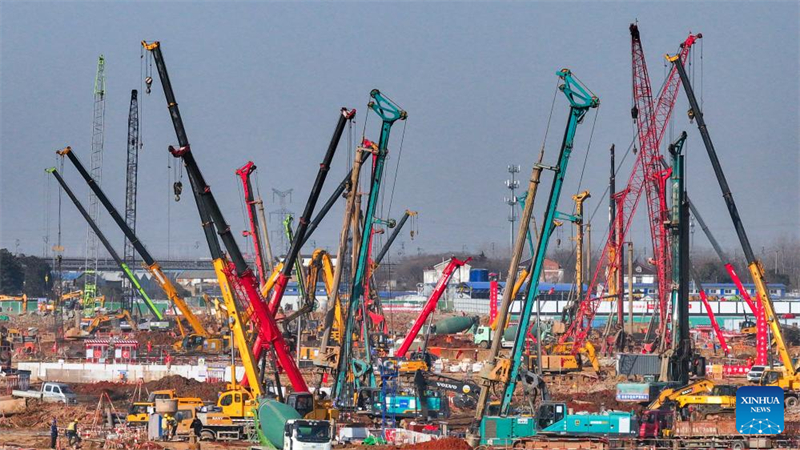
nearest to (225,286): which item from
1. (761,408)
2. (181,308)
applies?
(761,408)

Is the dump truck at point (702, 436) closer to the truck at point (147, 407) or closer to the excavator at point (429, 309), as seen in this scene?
the truck at point (147, 407)

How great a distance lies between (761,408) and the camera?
106ft

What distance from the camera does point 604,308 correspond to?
121688mm

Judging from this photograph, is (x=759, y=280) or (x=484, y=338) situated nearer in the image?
(x=759, y=280)

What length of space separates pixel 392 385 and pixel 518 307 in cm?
6963

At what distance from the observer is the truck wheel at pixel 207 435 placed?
133 ft

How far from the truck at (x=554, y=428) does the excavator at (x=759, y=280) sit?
48.4 feet

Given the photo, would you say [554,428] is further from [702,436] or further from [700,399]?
[700,399]

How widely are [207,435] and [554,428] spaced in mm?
10787

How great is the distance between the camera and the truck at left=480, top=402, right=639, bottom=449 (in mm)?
37250

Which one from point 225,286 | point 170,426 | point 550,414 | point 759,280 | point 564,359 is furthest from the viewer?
point 564,359

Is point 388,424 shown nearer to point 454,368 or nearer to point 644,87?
point 454,368

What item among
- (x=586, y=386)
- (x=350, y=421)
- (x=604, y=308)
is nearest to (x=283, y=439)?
(x=350, y=421)

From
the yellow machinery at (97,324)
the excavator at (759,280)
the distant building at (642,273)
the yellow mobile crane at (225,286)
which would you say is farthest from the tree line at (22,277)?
the yellow mobile crane at (225,286)
